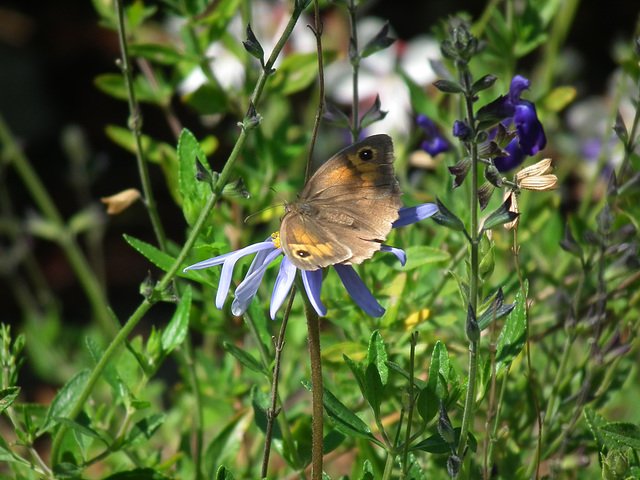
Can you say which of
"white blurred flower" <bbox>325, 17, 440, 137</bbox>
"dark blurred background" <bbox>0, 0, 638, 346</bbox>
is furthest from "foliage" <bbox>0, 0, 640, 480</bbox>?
"dark blurred background" <bbox>0, 0, 638, 346</bbox>

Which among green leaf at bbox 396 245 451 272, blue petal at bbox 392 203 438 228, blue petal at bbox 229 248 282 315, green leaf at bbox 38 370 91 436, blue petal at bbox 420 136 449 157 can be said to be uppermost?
blue petal at bbox 392 203 438 228

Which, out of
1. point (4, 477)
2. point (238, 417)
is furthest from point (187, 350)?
point (4, 477)

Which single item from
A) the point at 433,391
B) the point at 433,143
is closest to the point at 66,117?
the point at 433,143

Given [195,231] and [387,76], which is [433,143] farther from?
[387,76]

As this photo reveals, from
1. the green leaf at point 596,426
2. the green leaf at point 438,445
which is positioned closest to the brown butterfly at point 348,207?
the green leaf at point 438,445

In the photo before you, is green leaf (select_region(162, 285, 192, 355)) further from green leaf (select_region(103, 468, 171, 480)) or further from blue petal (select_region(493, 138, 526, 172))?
blue petal (select_region(493, 138, 526, 172))

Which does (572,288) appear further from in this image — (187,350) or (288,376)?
(187,350)
